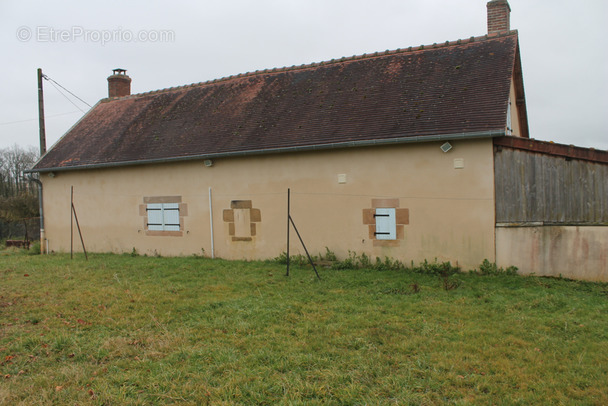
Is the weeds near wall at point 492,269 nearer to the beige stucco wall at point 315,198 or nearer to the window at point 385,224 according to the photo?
the beige stucco wall at point 315,198

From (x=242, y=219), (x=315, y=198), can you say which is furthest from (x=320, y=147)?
(x=242, y=219)

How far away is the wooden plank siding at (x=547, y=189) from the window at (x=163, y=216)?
8.20 meters

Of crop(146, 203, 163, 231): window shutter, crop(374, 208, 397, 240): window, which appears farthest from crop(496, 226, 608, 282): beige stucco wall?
crop(146, 203, 163, 231): window shutter

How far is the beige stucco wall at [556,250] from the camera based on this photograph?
25.2 feet

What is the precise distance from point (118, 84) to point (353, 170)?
38.9ft

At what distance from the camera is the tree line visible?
2302 centimetres

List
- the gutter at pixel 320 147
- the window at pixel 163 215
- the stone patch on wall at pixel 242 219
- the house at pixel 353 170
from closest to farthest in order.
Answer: the house at pixel 353 170, the gutter at pixel 320 147, the stone patch on wall at pixel 242 219, the window at pixel 163 215

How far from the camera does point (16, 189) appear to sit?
35.2 m

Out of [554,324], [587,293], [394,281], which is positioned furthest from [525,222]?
[554,324]

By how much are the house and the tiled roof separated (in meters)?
0.05

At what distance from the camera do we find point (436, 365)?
4.08 metres

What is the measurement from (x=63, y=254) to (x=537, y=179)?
43.6 ft

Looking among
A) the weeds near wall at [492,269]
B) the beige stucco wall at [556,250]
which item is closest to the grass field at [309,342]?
the weeds near wall at [492,269]

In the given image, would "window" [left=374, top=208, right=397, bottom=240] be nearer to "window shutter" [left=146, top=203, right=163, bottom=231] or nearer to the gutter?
the gutter
